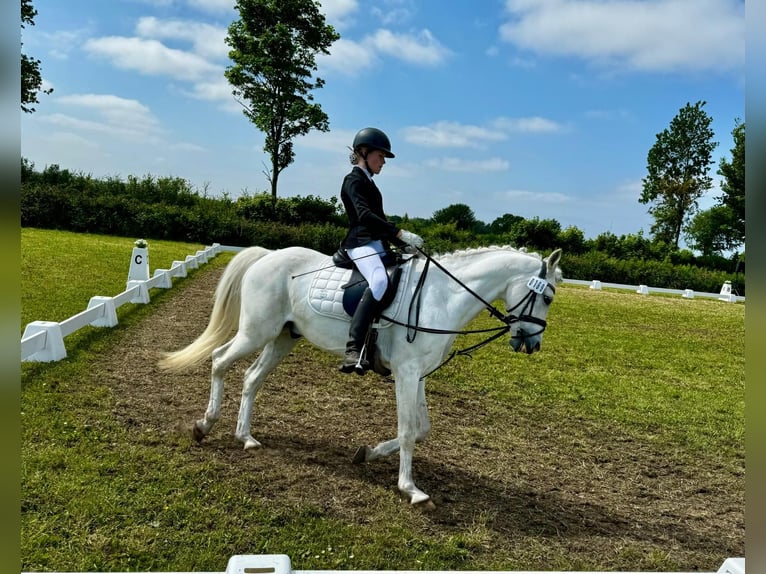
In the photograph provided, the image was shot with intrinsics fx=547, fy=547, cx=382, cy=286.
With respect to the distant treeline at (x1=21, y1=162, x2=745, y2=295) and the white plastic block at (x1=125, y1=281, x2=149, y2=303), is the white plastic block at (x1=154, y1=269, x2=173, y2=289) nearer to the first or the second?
the white plastic block at (x1=125, y1=281, x2=149, y2=303)

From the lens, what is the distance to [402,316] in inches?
164

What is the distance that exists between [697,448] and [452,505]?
11.0 ft

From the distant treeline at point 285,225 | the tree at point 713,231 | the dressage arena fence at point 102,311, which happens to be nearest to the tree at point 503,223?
the distant treeline at point 285,225

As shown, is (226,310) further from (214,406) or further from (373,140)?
(373,140)

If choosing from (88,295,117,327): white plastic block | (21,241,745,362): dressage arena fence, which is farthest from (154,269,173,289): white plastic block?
(88,295,117,327): white plastic block

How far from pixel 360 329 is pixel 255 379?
1229 millimetres

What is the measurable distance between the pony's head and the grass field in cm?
130

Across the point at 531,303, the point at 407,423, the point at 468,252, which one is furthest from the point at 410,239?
the point at 407,423

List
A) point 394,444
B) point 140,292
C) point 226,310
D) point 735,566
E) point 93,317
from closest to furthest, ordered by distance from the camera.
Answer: point 735,566, point 394,444, point 226,310, point 93,317, point 140,292

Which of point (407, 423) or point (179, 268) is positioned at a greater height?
point (179, 268)

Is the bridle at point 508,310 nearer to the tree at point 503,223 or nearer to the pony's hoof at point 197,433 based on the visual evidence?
the pony's hoof at point 197,433

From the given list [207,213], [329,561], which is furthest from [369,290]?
[207,213]

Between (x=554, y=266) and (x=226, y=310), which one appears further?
(x=226, y=310)

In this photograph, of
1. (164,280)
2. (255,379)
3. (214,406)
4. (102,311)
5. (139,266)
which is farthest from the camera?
(164,280)
